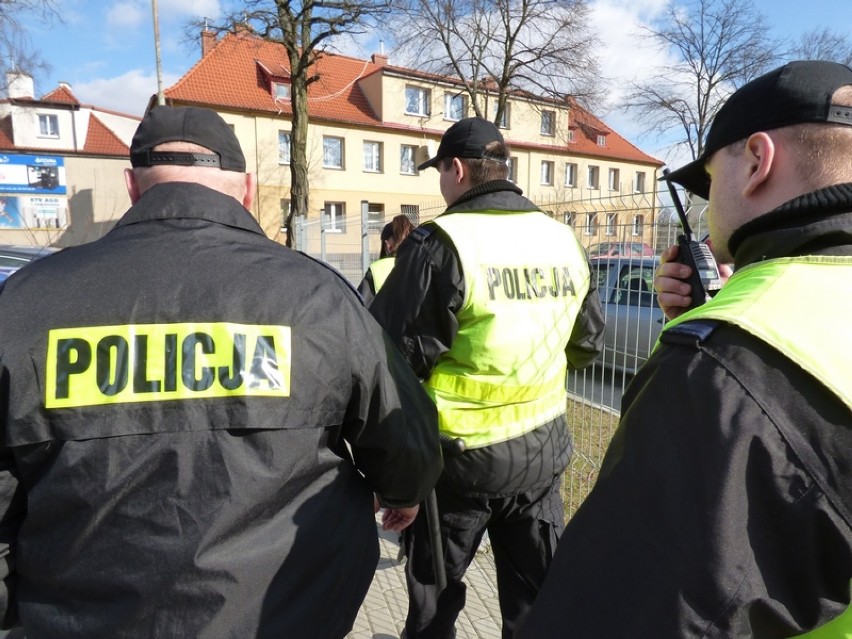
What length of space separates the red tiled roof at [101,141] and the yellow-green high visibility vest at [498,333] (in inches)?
1252

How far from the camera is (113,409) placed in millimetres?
1220

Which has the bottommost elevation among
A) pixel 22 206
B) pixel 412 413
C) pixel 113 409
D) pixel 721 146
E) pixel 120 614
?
pixel 120 614

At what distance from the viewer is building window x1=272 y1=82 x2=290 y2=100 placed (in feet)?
87.0

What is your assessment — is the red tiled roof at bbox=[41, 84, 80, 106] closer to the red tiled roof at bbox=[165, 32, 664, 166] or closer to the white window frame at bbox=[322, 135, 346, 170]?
the red tiled roof at bbox=[165, 32, 664, 166]

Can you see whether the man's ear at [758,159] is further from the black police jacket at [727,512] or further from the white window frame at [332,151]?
the white window frame at [332,151]

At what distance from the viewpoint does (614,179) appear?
34625mm

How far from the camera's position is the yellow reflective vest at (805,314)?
29.2 inches

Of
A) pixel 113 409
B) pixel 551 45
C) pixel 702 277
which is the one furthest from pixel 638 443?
pixel 551 45

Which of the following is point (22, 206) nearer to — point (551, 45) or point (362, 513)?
point (551, 45)

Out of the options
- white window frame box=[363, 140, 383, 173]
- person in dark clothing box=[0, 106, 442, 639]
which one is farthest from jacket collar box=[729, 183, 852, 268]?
white window frame box=[363, 140, 383, 173]

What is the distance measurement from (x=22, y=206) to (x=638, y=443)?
33.2 m

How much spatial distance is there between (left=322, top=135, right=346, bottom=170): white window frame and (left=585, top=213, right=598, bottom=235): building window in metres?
25.0

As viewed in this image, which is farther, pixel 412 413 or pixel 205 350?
pixel 412 413

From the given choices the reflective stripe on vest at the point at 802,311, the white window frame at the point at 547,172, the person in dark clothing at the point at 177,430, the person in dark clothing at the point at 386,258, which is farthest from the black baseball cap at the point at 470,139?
the white window frame at the point at 547,172
